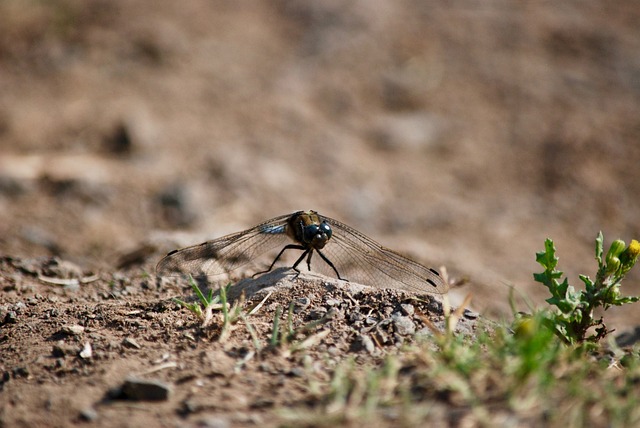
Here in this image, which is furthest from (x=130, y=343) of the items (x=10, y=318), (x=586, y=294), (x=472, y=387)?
(x=586, y=294)

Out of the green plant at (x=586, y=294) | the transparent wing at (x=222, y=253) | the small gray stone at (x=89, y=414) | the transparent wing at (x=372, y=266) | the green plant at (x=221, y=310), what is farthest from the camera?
the transparent wing at (x=222, y=253)

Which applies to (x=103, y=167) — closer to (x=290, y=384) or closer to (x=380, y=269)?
(x=380, y=269)

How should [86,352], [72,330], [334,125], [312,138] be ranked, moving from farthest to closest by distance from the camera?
1. [334,125]
2. [312,138]
3. [72,330]
4. [86,352]

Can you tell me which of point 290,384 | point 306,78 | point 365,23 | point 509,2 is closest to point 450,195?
point 306,78

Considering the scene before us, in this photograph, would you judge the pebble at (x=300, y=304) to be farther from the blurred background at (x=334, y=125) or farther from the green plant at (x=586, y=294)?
the blurred background at (x=334, y=125)

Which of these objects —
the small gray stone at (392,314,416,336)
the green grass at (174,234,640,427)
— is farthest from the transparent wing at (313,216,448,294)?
→ the green grass at (174,234,640,427)

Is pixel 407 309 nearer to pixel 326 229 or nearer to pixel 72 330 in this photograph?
pixel 326 229

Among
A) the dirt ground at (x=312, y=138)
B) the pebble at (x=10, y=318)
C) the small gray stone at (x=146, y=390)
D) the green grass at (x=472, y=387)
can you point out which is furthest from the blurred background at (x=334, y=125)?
the small gray stone at (x=146, y=390)
